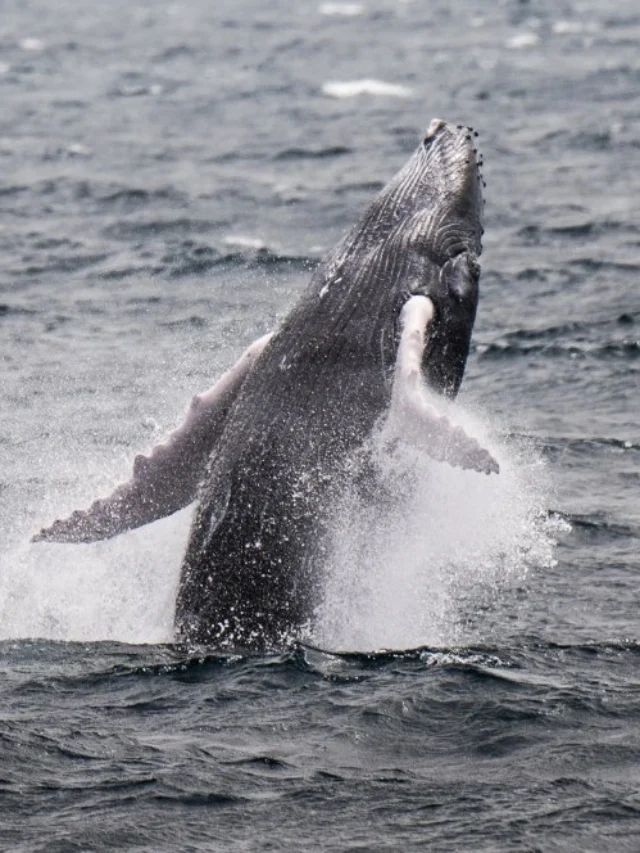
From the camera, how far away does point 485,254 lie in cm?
2919

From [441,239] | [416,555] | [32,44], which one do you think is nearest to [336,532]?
[416,555]

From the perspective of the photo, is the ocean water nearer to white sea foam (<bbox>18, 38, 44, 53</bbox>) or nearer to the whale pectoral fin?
the whale pectoral fin

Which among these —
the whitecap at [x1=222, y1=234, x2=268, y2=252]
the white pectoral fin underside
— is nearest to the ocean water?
the whitecap at [x1=222, y1=234, x2=268, y2=252]

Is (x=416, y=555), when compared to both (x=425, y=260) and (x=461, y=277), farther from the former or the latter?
(x=425, y=260)

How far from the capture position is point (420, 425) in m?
13.2

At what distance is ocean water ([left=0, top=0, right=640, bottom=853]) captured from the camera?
1095cm

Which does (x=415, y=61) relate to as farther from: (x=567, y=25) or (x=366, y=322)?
(x=366, y=322)

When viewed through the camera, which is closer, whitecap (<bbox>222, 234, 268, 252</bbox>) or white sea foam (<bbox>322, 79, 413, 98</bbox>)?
whitecap (<bbox>222, 234, 268, 252</bbox>)

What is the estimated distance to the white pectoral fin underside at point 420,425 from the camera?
42.9 ft

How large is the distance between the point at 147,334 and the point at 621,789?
48.6 feet

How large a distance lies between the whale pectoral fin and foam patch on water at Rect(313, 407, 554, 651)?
1509 mm

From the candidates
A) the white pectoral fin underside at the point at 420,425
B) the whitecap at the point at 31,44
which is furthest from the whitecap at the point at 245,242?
the whitecap at the point at 31,44

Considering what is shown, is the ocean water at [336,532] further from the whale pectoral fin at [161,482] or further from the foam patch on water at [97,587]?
the whale pectoral fin at [161,482]

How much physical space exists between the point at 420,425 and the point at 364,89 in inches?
1414
